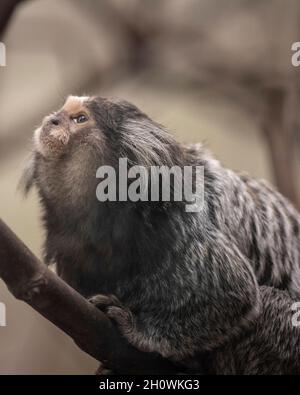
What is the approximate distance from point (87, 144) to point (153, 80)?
Result: 1022 mm

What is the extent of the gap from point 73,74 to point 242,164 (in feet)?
2.45

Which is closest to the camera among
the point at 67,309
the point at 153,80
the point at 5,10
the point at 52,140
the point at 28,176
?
the point at 5,10

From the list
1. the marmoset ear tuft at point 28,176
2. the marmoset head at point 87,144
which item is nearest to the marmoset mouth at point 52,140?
the marmoset head at point 87,144

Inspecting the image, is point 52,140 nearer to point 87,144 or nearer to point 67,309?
point 87,144

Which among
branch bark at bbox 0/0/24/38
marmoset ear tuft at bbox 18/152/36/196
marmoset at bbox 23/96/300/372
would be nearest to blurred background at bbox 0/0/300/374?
marmoset ear tuft at bbox 18/152/36/196

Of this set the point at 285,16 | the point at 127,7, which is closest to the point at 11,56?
the point at 127,7

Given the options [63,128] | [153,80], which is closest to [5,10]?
[63,128]

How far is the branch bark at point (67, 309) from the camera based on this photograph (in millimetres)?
1402

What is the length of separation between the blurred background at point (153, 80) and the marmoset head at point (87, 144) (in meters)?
0.17

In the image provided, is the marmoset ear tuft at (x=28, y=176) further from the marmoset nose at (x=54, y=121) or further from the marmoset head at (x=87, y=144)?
the marmoset nose at (x=54, y=121)

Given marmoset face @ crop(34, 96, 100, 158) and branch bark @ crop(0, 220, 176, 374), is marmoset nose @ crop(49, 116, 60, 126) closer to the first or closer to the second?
marmoset face @ crop(34, 96, 100, 158)

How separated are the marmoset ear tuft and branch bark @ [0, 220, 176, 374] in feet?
1.71

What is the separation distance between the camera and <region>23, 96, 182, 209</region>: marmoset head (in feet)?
5.96

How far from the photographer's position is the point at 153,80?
277cm
